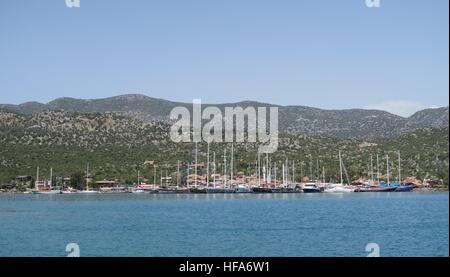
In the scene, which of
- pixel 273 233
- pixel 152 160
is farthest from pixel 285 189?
pixel 273 233

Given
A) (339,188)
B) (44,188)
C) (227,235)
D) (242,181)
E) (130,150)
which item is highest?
(130,150)

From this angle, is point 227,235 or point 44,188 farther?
point 44,188

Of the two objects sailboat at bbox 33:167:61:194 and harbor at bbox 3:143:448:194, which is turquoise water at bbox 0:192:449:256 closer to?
sailboat at bbox 33:167:61:194

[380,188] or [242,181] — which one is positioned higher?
[242,181]

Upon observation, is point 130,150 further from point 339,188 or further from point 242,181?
point 339,188

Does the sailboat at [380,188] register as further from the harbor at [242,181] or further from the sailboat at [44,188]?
the sailboat at [44,188]

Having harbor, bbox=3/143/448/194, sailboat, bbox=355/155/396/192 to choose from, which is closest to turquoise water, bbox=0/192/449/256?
sailboat, bbox=355/155/396/192

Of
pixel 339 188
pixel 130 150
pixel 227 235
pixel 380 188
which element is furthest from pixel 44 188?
pixel 227 235

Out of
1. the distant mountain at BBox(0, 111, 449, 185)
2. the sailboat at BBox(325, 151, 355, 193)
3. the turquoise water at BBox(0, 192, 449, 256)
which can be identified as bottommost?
the turquoise water at BBox(0, 192, 449, 256)

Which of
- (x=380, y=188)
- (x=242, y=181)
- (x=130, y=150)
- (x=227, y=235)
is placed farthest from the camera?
(x=242, y=181)

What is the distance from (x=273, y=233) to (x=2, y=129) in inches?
3165

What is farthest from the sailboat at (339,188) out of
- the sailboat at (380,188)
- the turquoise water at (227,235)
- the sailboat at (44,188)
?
the turquoise water at (227,235)

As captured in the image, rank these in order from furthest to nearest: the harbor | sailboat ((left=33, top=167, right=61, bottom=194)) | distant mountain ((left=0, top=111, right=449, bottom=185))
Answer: distant mountain ((left=0, top=111, right=449, bottom=185)), the harbor, sailboat ((left=33, top=167, right=61, bottom=194))

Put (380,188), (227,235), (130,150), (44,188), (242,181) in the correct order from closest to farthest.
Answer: (227,235), (380,188), (44,188), (130,150), (242,181)
